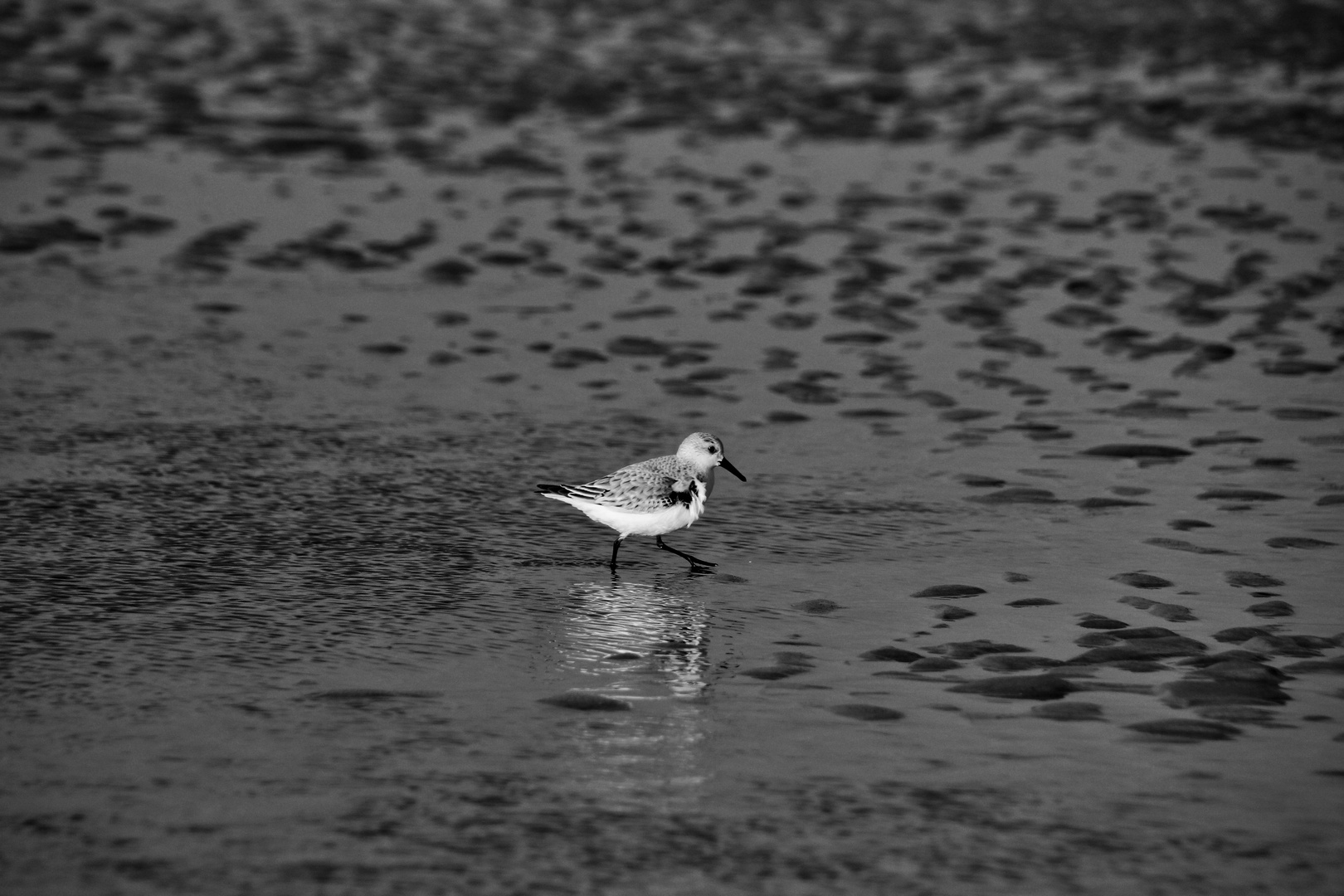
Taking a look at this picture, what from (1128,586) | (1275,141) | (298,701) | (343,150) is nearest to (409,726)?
(298,701)

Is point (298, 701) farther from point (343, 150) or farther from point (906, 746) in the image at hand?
point (343, 150)

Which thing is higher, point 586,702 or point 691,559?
point 691,559

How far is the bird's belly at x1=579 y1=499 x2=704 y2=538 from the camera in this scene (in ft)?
34.2

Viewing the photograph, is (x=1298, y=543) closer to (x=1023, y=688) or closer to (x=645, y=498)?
(x=1023, y=688)

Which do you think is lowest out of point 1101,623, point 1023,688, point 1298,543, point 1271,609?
point 1023,688

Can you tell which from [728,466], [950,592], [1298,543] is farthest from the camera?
[728,466]

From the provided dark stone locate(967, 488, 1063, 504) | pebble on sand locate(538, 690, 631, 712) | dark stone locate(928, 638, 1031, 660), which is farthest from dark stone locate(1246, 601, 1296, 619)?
pebble on sand locate(538, 690, 631, 712)

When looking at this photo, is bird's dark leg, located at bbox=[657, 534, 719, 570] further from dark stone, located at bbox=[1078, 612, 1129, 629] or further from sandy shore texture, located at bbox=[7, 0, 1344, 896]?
dark stone, located at bbox=[1078, 612, 1129, 629]

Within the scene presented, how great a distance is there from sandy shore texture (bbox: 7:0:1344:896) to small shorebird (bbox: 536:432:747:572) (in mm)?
306

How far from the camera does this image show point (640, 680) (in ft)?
28.9

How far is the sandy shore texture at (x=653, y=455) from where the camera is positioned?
23.8 ft

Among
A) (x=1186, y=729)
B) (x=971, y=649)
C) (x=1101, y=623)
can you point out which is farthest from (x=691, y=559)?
(x=1186, y=729)

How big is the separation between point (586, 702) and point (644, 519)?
7.00 ft

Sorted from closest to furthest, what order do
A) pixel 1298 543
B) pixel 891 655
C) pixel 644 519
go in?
pixel 891 655, pixel 644 519, pixel 1298 543
